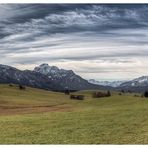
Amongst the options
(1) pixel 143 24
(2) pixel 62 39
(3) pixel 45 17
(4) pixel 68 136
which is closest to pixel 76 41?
(2) pixel 62 39

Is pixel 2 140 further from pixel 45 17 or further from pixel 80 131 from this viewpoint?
pixel 45 17

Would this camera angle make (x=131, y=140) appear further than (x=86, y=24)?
No

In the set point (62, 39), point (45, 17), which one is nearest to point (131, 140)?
point (62, 39)

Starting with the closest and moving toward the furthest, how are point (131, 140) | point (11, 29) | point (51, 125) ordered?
point (131, 140) < point (51, 125) < point (11, 29)

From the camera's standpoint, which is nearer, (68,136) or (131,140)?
(131,140)

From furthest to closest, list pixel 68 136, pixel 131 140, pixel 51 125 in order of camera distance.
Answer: pixel 51 125 → pixel 68 136 → pixel 131 140

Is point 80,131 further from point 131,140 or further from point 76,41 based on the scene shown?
point 76,41

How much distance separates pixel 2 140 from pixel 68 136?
530cm

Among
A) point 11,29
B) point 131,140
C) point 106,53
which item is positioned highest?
point 11,29

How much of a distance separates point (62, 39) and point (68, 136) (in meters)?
10.2

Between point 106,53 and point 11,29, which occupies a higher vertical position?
point 11,29

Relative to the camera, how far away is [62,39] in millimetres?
37375

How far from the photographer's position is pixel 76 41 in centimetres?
3747

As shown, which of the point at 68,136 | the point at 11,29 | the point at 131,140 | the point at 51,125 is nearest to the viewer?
the point at 131,140
